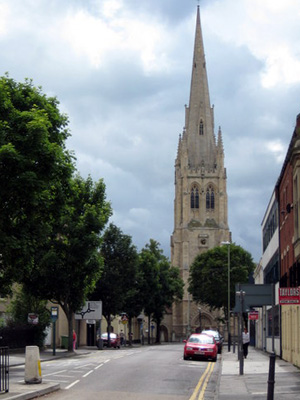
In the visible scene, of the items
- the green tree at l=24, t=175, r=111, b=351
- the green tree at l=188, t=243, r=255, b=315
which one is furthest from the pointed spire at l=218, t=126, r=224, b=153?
the green tree at l=24, t=175, r=111, b=351

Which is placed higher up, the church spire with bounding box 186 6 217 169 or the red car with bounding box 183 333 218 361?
the church spire with bounding box 186 6 217 169

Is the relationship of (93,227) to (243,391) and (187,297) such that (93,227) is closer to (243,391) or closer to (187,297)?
(243,391)

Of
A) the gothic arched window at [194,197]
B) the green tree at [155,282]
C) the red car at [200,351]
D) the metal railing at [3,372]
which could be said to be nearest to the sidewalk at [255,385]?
the metal railing at [3,372]

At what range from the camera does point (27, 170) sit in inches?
921

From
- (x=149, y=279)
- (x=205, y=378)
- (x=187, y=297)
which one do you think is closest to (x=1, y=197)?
(x=205, y=378)

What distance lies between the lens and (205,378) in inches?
965

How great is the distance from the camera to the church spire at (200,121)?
133375mm

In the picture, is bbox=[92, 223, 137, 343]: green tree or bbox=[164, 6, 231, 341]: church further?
bbox=[164, 6, 231, 341]: church

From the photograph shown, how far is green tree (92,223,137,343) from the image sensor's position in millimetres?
61094

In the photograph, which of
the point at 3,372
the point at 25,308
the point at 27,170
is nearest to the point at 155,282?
the point at 25,308

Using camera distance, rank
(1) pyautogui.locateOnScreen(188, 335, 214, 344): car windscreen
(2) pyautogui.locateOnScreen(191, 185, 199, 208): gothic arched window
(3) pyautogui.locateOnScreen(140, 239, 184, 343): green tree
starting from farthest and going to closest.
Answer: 1. (2) pyautogui.locateOnScreen(191, 185, 199, 208): gothic arched window
2. (3) pyautogui.locateOnScreen(140, 239, 184, 343): green tree
3. (1) pyautogui.locateOnScreen(188, 335, 214, 344): car windscreen

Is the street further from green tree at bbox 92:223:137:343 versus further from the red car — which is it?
green tree at bbox 92:223:137:343

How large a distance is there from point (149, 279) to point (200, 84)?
60.8 m

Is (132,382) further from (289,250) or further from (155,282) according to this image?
(155,282)
